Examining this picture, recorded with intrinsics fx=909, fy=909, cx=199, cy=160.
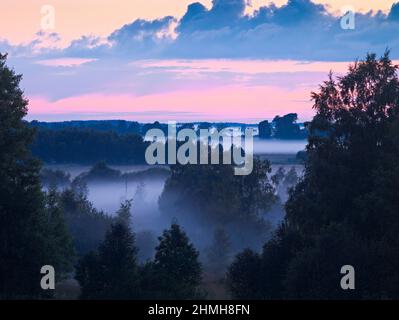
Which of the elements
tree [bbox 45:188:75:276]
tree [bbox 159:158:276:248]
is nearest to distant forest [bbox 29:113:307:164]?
tree [bbox 159:158:276:248]

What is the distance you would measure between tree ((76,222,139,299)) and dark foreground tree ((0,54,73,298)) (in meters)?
3.31

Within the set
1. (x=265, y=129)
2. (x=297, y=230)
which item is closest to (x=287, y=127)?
(x=265, y=129)

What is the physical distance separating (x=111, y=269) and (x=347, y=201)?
13.6m

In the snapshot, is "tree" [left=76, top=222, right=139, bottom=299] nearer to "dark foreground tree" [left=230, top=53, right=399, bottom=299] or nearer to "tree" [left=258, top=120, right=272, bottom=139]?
"dark foreground tree" [left=230, top=53, right=399, bottom=299]

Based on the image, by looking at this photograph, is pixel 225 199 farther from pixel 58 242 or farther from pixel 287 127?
pixel 58 242

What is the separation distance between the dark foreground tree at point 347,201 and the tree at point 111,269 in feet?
24.5

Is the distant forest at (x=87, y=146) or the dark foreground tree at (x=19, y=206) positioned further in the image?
the distant forest at (x=87, y=146)

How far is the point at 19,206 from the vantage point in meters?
50.7

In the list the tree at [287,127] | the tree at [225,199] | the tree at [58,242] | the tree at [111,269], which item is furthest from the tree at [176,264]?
the tree at [287,127]

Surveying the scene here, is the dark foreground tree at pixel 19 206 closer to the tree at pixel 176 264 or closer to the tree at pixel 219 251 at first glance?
the tree at pixel 176 264

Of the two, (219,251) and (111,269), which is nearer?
(111,269)

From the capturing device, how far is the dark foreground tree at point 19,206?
4878 centimetres

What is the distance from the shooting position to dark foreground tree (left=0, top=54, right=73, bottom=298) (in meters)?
48.8
